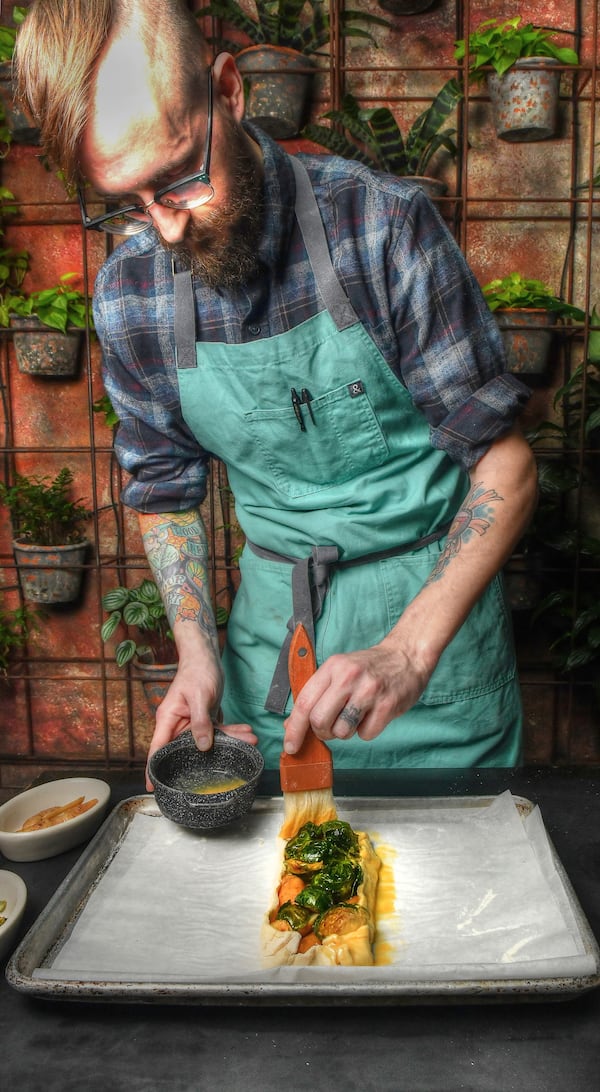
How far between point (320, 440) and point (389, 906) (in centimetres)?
89

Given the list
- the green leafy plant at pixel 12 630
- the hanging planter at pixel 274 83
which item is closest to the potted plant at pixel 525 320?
the hanging planter at pixel 274 83

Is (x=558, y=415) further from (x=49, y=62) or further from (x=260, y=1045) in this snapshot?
(x=260, y=1045)

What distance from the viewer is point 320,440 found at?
1.84 m

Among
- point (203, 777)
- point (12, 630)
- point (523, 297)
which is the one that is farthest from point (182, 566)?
point (12, 630)

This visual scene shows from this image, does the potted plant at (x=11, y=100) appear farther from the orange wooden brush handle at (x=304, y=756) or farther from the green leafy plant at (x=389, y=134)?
the orange wooden brush handle at (x=304, y=756)

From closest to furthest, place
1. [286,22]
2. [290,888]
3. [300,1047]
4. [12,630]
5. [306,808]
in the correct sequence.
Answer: [300,1047] < [290,888] < [306,808] < [286,22] < [12,630]

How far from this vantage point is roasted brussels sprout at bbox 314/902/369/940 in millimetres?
1258

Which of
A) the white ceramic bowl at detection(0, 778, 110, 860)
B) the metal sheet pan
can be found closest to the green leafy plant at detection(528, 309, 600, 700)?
the white ceramic bowl at detection(0, 778, 110, 860)

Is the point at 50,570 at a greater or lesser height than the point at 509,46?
lesser

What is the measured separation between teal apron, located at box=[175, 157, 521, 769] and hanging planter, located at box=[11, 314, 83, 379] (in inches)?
69.3

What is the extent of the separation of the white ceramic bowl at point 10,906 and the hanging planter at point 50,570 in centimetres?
242

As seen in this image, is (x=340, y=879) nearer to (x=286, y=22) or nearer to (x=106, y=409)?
(x=106, y=409)

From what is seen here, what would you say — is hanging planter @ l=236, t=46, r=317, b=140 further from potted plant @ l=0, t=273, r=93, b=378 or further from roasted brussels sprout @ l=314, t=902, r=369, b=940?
roasted brussels sprout @ l=314, t=902, r=369, b=940

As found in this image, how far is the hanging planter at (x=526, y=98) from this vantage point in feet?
10.5
